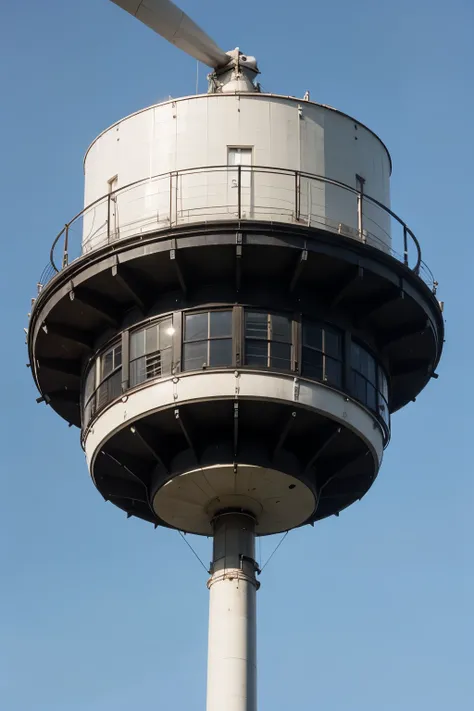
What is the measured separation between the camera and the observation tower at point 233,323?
42.5m

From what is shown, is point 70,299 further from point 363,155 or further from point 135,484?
point 363,155

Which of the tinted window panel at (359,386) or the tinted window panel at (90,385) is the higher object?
the tinted window panel at (90,385)

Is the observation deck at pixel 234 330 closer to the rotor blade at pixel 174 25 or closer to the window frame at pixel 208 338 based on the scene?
the window frame at pixel 208 338

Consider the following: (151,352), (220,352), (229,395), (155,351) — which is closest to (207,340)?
(220,352)

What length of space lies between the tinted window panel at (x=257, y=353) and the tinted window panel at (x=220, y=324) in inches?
25.8

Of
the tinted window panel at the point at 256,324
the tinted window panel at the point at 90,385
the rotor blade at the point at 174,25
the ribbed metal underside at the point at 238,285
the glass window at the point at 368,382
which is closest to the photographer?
the ribbed metal underside at the point at 238,285

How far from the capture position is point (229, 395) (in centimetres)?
4169

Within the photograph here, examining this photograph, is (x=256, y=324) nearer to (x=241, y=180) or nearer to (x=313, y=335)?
(x=313, y=335)

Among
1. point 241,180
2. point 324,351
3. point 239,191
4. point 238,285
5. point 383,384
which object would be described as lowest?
point 324,351

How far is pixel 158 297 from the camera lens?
144ft

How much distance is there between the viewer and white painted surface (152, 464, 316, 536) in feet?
143

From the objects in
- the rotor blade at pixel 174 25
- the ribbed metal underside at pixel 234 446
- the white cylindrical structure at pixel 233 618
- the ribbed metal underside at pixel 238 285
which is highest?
the rotor blade at pixel 174 25

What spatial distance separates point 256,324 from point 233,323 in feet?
2.08

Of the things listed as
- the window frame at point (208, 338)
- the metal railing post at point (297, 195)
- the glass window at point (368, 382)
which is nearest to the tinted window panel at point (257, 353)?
the window frame at point (208, 338)
